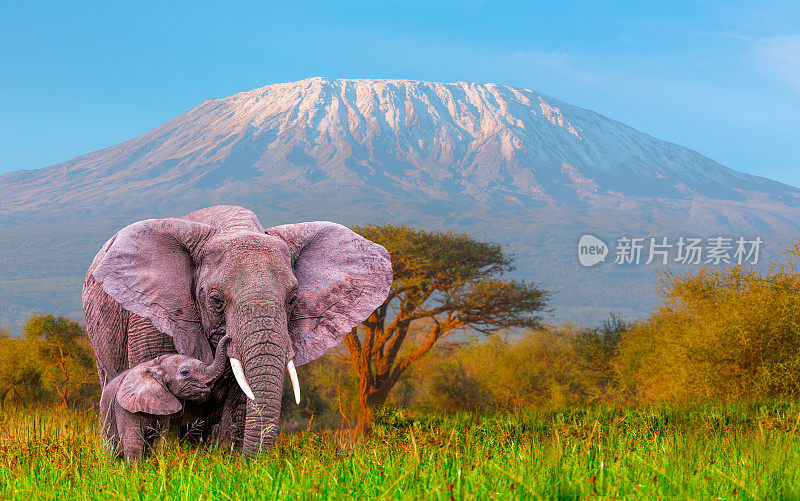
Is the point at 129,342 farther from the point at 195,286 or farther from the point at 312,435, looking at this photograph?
the point at 312,435

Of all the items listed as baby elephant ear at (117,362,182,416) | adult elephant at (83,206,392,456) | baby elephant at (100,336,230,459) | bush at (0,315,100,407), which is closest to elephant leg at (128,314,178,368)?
adult elephant at (83,206,392,456)

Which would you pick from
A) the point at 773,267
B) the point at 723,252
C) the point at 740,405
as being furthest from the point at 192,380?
the point at 723,252

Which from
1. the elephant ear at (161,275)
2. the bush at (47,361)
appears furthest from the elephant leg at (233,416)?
the bush at (47,361)

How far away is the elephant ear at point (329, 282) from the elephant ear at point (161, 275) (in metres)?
1.03

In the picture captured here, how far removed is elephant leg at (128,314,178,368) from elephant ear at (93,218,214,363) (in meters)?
0.32

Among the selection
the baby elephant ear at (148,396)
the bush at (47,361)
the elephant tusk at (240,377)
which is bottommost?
the bush at (47,361)

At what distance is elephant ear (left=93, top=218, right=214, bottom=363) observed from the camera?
8023 mm

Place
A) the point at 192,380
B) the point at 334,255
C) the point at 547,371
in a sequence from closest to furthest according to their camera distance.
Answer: the point at 192,380 → the point at 334,255 → the point at 547,371

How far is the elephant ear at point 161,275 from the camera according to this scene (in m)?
8.02

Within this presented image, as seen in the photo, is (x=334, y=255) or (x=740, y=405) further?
(x=740, y=405)

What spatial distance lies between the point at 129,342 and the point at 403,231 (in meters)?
27.2

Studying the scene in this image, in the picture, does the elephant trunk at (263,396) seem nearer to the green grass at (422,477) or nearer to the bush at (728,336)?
the green grass at (422,477)

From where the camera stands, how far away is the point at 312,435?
28.7 feet

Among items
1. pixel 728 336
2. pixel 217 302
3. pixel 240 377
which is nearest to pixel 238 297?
pixel 217 302
